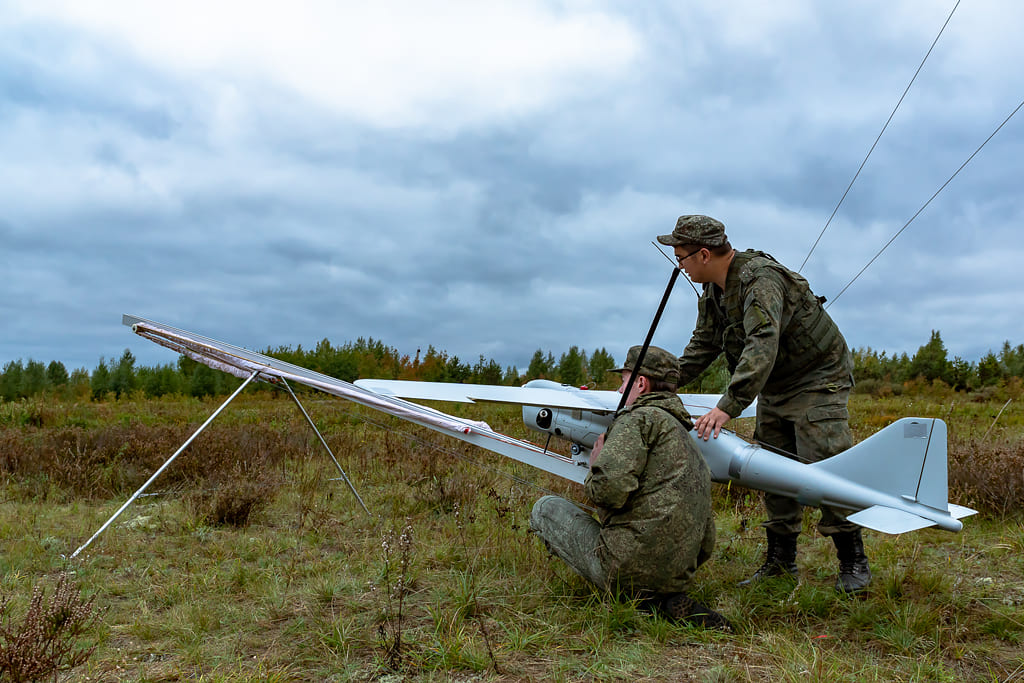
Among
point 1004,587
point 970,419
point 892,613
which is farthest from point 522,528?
point 970,419

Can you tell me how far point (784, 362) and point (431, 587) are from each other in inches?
117

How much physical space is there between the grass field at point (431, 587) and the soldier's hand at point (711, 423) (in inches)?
44.1

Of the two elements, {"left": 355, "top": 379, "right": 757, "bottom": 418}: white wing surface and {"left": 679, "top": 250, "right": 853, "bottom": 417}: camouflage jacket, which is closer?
{"left": 679, "top": 250, "right": 853, "bottom": 417}: camouflage jacket

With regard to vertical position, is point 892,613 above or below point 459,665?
above

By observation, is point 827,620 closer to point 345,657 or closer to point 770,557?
point 770,557

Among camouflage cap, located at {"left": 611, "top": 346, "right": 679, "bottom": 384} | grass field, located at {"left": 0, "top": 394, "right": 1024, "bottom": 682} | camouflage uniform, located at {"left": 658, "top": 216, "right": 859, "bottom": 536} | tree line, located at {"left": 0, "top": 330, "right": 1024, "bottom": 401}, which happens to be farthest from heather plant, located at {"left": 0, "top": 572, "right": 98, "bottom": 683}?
tree line, located at {"left": 0, "top": 330, "right": 1024, "bottom": 401}

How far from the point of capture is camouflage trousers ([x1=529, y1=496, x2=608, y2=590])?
398cm

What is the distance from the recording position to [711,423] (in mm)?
4113

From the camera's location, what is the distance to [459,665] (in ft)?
11.2

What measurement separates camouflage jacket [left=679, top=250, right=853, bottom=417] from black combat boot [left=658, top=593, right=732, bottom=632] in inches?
46.2

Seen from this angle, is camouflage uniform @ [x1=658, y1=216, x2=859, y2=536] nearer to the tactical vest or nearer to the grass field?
the tactical vest

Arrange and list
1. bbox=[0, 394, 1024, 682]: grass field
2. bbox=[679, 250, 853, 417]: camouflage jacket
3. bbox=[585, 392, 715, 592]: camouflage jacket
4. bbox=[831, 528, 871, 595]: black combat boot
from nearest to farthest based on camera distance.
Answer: bbox=[0, 394, 1024, 682]: grass field → bbox=[585, 392, 715, 592]: camouflage jacket → bbox=[679, 250, 853, 417]: camouflage jacket → bbox=[831, 528, 871, 595]: black combat boot

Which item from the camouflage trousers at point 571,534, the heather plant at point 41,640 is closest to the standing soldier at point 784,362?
the camouflage trousers at point 571,534

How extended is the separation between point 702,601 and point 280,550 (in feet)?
11.5
